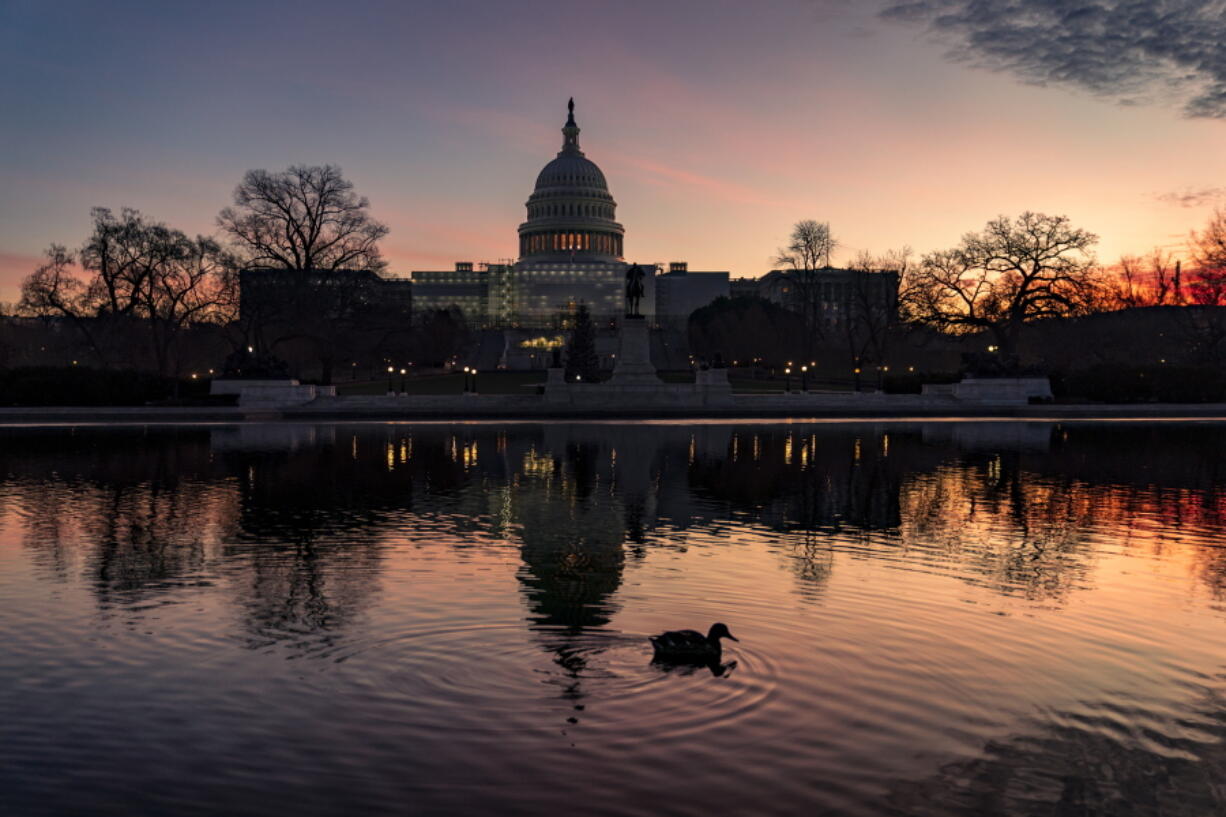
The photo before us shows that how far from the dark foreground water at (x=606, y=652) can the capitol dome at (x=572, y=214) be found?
153687 mm

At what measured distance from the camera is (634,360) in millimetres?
60250

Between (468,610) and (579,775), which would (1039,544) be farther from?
(579,775)

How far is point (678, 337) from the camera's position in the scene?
12675 centimetres

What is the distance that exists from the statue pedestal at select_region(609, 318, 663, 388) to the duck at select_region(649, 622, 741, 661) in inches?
1926

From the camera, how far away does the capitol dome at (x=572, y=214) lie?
173125mm

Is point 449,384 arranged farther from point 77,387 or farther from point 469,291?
point 469,291

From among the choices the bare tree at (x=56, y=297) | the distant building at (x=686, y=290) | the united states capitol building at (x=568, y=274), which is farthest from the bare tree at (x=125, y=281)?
the distant building at (x=686, y=290)

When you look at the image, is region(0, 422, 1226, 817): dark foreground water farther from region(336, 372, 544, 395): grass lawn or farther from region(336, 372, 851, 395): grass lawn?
region(336, 372, 851, 395): grass lawn

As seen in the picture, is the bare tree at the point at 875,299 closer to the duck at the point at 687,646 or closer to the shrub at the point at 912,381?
the shrub at the point at 912,381

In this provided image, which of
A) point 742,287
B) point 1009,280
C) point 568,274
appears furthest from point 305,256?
point 742,287

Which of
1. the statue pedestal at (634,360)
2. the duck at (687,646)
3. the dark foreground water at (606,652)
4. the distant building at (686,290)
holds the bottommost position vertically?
the dark foreground water at (606,652)

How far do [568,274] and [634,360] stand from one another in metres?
113

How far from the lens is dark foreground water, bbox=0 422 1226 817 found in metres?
7.37

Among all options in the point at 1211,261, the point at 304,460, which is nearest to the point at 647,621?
the point at 304,460
